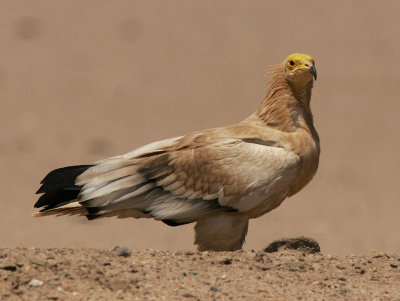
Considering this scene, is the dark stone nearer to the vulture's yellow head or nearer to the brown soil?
the brown soil

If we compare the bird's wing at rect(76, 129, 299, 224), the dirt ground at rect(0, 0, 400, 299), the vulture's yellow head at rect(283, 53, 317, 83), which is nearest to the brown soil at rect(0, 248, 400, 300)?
the bird's wing at rect(76, 129, 299, 224)

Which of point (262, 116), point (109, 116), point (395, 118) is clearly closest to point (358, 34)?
point (395, 118)

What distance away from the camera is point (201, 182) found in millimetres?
12203

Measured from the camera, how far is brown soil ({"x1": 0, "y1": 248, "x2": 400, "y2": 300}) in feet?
30.1

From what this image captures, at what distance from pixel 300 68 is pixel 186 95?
1991 cm

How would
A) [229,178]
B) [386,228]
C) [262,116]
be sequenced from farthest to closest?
[386,228] → [262,116] → [229,178]

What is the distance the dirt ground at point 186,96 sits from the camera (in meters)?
27.2

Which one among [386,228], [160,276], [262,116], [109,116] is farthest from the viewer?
[109,116]

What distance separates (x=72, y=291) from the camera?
29.8 ft

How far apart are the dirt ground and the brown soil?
14.1m

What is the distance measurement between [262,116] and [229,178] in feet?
4.57

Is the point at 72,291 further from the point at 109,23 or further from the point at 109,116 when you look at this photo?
the point at 109,23

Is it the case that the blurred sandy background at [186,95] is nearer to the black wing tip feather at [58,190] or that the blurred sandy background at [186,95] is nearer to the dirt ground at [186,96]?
the dirt ground at [186,96]

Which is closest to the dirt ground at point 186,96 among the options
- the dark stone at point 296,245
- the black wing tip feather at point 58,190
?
the black wing tip feather at point 58,190
